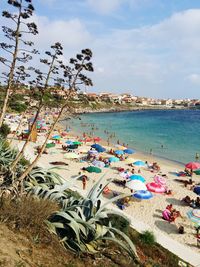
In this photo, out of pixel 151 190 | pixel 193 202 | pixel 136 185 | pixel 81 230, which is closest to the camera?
pixel 81 230

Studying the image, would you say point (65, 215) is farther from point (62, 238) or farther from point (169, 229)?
point (169, 229)

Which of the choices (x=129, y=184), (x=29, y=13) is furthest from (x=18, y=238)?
(x=129, y=184)

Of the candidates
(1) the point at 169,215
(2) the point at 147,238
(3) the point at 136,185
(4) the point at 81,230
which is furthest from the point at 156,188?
(4) the point at 81,230

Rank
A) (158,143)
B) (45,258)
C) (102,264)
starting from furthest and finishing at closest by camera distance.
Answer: (158,143) < (102,264) < (45,258)

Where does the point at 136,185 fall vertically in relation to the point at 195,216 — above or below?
above

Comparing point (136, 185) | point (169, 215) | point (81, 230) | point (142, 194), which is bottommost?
point (169, 215)

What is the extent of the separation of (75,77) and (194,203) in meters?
14.4

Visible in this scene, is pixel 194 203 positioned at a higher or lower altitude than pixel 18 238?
lower

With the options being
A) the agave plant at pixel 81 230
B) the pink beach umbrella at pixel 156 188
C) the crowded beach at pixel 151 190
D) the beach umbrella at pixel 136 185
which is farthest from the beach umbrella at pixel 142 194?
the agave plant at pixel 81 230

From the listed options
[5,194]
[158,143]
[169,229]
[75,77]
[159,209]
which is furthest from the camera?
[158,143]

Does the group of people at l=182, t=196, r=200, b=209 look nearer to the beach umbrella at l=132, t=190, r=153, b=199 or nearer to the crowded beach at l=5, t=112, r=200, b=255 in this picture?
the crowded beach at l=5, t=112, r=200, b=255

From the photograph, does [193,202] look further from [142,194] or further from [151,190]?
[142,194]

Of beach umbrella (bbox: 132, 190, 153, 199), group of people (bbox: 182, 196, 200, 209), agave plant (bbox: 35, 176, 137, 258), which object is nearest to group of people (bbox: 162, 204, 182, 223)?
beach umbrella (bbox: 132, 190, 153, 199)

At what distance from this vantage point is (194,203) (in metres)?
18.4
